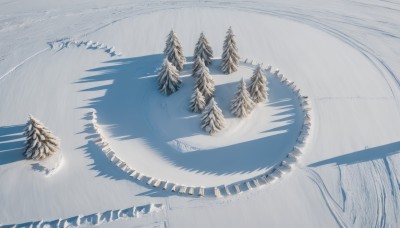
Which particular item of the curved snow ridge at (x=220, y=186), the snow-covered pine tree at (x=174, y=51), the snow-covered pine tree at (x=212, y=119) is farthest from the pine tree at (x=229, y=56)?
the curved snow ridge at (x=220, y=186)

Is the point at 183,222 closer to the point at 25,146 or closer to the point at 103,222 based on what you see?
the point at 103,222

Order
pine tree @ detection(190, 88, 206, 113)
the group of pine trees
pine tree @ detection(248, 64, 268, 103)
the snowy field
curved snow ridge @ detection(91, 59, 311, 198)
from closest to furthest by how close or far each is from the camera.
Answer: the snowy field < curved snow ridge @ detection(91, 59, 311, 198) < the group of pine trees < pine tree @ detection(190, 88, 206, 113) < pine tree @ detection(248, 64, 268, 103)

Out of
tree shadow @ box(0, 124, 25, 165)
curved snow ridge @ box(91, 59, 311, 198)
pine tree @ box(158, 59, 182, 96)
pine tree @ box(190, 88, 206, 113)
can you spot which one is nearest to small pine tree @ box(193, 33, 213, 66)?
pine tree @ box(158, 59, 182, 96)

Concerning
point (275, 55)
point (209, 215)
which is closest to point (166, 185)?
point (209, 215)

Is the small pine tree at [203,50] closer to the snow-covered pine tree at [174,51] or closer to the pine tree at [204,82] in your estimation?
the snow-covered pine tree at [174,51]

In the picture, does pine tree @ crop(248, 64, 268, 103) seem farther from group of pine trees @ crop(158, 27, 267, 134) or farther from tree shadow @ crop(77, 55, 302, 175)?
tree shadow @ crop(77, 55, 302, 175)

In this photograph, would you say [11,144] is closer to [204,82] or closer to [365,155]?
[204,82]
